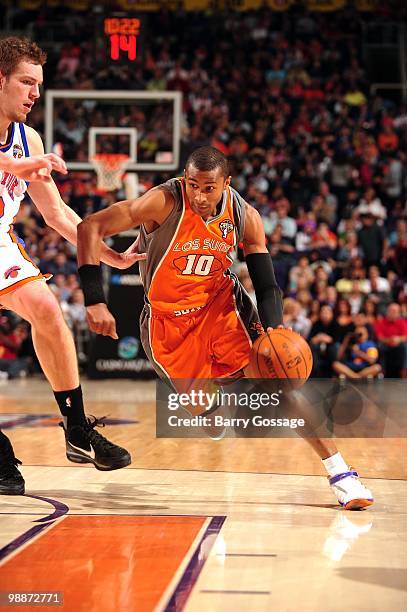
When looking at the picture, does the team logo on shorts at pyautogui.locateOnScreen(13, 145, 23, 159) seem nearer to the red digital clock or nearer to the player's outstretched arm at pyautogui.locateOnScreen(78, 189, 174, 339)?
the player's outstretched arm at pyautogui.locateOnScreen(78, 189, 174, 339)

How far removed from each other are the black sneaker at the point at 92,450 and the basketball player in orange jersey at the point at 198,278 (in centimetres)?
63

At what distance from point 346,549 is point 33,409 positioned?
590cm

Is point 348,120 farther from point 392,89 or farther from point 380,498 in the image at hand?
point 380,498

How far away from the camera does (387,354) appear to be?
1202cm

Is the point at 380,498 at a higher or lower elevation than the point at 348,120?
lower

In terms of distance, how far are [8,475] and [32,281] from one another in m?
1.00

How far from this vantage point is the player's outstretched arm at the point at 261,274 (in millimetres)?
4789

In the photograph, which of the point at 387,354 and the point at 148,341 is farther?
the point at 387,354

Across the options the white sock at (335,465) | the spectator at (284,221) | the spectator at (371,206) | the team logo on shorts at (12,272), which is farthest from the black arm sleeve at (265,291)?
the spectator at (371,206)

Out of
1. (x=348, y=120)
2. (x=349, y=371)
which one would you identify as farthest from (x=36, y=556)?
(x=348, y=120)

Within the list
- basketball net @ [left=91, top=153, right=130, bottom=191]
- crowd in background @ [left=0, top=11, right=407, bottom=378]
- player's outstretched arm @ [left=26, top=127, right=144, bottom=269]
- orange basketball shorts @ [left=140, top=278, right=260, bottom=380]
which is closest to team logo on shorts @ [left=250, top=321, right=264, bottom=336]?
orange basketball shorts @ [left=140, top=278, right=260, bottom=380]

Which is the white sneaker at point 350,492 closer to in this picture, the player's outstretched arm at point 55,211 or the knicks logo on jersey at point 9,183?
the player's outstretched arm at point 55,211

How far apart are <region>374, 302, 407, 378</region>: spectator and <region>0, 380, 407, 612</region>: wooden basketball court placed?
5.14 meters

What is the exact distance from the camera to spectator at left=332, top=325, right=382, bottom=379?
11.5 m
